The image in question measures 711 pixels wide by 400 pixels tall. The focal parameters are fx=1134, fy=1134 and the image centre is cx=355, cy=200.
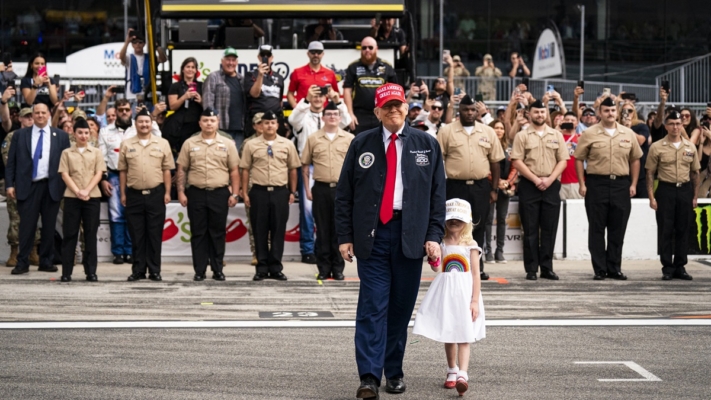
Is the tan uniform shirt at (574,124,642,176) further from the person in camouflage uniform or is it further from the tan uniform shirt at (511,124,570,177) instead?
the person in camouflage uniform

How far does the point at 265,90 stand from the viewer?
53.7 ft

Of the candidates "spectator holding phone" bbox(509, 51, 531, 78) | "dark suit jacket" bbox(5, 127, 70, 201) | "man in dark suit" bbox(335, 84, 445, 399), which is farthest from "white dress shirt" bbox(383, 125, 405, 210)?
"spectator holding phone" bbox(509, 51, 531, 78)

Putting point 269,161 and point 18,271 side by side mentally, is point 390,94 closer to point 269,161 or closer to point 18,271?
point 269,161

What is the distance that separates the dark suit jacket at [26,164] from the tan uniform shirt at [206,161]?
1.80m

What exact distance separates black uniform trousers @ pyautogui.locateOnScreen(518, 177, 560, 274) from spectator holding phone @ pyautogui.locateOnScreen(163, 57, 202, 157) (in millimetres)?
4929

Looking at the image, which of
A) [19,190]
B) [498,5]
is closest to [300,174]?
[19,190]

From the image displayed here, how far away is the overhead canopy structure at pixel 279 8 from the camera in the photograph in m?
17.2

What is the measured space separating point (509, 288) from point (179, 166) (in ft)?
Answer: 13.8

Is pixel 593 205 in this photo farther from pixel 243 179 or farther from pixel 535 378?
pixel 535 378

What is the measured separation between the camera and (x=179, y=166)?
13.7 metres

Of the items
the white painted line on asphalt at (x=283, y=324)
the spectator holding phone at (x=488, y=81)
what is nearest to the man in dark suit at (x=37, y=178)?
the white painted line on asphalt at (x=283, y=324)

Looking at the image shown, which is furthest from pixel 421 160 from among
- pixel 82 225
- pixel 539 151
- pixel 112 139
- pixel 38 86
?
pixel 38 86

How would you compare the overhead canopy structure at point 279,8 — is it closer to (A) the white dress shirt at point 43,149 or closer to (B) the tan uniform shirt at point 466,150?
(A) the white dress shirt at point 43,149

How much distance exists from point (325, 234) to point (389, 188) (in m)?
6.13
